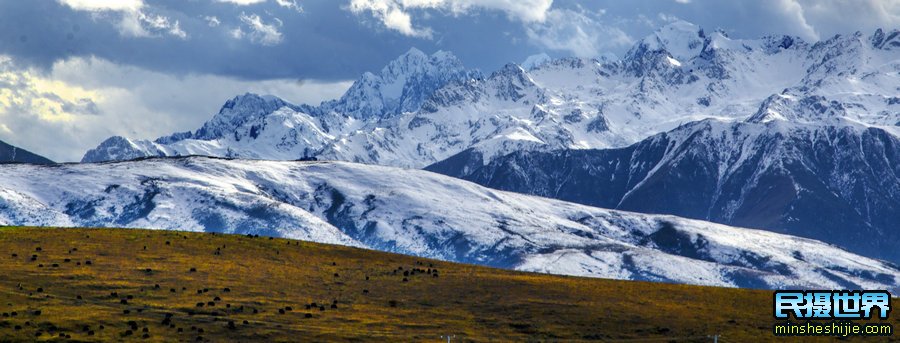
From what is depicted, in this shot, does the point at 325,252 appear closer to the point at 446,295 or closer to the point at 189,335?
the point at 446,295

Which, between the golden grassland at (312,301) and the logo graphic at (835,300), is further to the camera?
the golden grassland at (312,301)

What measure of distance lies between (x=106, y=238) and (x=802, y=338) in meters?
110

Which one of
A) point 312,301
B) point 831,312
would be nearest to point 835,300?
point 831,312

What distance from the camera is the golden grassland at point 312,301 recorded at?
125 m

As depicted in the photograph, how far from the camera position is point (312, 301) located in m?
148

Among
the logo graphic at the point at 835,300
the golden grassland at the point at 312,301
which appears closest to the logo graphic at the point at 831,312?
the logo graphic at the point at 835,300

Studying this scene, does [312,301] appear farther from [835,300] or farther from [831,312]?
[835,300]

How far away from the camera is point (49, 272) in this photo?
503ft

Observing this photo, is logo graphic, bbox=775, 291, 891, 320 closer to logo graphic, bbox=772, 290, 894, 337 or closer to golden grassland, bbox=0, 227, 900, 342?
logo graphic, bbox=772, 290, 894, 337

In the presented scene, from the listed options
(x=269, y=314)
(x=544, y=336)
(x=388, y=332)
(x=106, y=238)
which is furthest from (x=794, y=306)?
(x=106, y=238)

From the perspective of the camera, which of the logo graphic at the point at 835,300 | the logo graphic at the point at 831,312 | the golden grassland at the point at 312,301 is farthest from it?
the golden grassland at the point at 312,301

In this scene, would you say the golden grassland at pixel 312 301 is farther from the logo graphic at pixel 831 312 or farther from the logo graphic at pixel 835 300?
the logo graphic at pixel 835 300

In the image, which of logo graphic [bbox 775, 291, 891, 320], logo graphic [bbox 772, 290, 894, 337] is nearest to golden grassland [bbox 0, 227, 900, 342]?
logo graphic [bbox 772, 290, 894, 337]

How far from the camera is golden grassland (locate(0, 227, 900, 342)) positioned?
12512 centimetres
